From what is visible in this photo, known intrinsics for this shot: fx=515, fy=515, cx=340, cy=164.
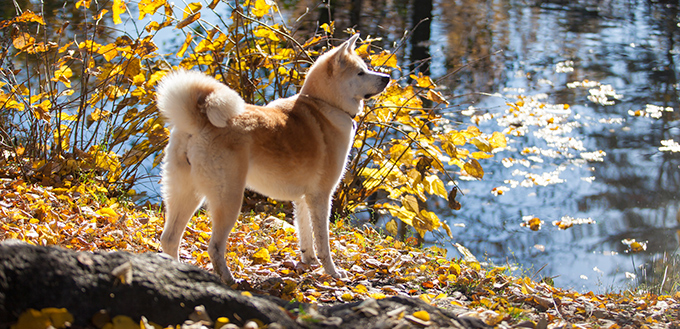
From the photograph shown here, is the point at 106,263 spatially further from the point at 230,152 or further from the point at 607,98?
the point at 607,98

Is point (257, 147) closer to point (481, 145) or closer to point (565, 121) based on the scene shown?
point (481, 145)

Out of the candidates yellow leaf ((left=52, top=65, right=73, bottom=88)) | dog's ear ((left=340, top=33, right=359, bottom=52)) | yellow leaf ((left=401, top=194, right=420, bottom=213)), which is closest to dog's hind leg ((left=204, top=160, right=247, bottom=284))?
dog's ear ((left=340, top=33, right=359, bottom=52))

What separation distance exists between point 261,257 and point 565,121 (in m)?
7.33

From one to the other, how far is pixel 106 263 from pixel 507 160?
23.8ft

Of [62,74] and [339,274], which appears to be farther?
[62,74]

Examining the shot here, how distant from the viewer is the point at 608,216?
694cm

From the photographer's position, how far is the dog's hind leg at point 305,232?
393 centimetres

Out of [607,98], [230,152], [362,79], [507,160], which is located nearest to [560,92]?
[607,98]

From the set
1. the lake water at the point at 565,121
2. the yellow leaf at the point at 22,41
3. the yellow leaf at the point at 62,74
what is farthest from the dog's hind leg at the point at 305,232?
the yellow leaf at the point at 22,41

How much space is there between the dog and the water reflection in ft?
4.61

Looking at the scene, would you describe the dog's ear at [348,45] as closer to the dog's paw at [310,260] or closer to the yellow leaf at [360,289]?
the dog's paw at [310,260]

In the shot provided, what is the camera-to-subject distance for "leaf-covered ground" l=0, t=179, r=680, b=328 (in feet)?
11.1

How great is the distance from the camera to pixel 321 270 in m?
3.79

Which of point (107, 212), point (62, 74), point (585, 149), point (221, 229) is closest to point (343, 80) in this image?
point (221, 229)
